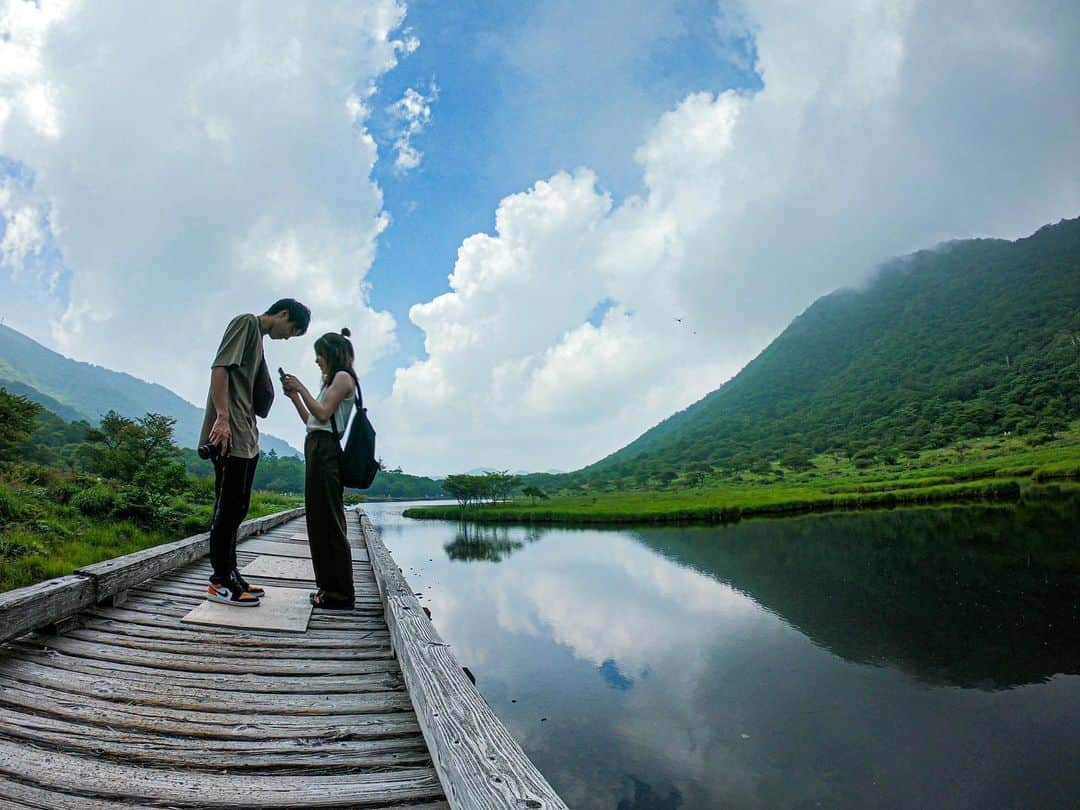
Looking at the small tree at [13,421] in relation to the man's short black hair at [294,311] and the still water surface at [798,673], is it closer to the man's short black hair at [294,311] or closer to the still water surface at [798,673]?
the still water surface at [798,673]

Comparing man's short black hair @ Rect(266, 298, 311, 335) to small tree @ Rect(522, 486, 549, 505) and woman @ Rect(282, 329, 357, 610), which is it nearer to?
woman @ Rect(282, 329, 357, 610)

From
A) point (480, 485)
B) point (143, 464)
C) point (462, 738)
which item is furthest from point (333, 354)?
point (480, 485)

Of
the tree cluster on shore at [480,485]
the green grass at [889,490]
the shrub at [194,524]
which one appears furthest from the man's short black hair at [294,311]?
the tree cluster on shore at [480,485]

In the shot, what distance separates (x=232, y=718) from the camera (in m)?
2.46

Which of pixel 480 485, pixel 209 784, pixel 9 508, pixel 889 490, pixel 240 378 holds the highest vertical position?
pixel 240 378

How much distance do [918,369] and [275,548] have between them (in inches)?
5970

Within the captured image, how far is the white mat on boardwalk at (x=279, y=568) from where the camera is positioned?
19.0 ft

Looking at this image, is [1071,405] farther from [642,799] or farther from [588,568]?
[642,799]

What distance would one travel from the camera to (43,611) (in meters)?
3.25

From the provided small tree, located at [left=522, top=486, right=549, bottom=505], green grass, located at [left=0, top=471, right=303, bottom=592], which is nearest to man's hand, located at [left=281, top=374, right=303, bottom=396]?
green grass, located at [left=0, top=471, right=303, bottom=592]

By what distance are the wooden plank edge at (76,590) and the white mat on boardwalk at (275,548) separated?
1.89 m

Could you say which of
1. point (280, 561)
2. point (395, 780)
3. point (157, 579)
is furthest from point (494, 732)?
point (280, 561)

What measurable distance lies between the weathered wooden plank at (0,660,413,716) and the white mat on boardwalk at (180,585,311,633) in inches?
40.7

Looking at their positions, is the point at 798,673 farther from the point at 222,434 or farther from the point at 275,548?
the point at 222,434
